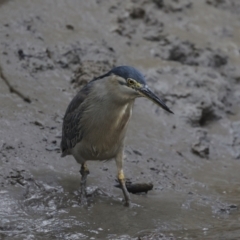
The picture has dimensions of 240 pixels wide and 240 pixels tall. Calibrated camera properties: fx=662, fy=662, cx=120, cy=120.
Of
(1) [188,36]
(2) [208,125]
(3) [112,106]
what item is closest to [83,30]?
(1) [188,36]

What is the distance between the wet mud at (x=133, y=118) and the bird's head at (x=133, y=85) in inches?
44.5

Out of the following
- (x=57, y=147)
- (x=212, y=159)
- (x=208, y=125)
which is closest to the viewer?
(x=57, y=147)

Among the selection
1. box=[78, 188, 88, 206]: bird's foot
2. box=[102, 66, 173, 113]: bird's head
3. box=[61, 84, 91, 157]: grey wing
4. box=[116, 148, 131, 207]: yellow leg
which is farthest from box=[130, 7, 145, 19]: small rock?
box=[78, 188, 88, 206]: bird's foot

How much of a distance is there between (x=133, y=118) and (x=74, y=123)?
1.79 meters

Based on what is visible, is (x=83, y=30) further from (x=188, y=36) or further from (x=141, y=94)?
(x=141, y=94)

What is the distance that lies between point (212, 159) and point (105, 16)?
3.05 metres

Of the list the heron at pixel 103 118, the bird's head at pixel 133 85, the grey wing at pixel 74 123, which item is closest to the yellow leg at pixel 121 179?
the heron at pixel 103 118

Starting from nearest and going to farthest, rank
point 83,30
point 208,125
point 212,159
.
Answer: point 212,159, point 208,125, point 83,30

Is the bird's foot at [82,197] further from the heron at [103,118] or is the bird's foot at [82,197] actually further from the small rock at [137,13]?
the small rock at [137,13]

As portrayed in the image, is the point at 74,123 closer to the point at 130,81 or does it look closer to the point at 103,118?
the point at 103,118

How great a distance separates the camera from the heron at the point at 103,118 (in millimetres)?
6016

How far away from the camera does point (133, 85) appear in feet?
19.4

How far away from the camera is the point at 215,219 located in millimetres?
6266

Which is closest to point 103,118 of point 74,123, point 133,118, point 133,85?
point 74,123
